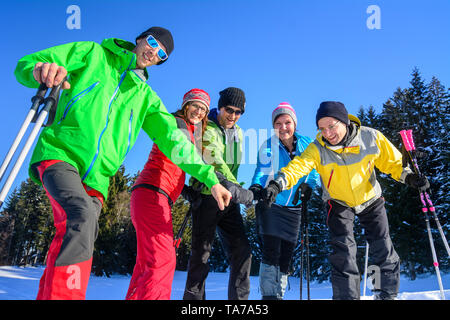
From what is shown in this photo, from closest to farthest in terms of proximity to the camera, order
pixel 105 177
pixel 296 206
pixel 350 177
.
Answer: pixel 105 177 < pixel 350 177 < pixel 296 206

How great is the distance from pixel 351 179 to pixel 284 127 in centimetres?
118

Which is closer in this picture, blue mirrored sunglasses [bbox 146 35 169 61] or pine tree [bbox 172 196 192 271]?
blue mirrored sunglasses [bbox 146 35 169 61]

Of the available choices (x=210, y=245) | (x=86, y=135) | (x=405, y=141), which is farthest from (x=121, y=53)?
(x=405, y=141)

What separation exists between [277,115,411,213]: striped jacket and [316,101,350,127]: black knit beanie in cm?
20

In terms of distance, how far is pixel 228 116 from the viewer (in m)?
3.81

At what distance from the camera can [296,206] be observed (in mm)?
3918

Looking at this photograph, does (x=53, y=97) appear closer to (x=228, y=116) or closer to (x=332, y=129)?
(x=228, y=116)

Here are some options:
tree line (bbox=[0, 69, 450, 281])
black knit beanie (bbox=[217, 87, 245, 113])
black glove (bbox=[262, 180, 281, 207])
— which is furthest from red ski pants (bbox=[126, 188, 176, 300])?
tree line (bbox=[0, 69, 450, 281])

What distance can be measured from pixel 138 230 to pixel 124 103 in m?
1.17

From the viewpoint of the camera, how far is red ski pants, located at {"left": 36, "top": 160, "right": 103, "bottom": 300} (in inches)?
61.1

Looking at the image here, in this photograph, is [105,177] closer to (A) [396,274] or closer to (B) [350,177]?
(B) [350,177]

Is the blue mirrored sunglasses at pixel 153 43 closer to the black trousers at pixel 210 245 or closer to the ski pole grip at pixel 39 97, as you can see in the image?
the ski pole grip at pixel 39 97

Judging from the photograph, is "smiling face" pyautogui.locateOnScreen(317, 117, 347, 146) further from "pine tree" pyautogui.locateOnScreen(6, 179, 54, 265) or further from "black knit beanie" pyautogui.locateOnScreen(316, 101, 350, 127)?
"pine tree" pyautogui.locateOnScreen(6, 179, 54, 265)
